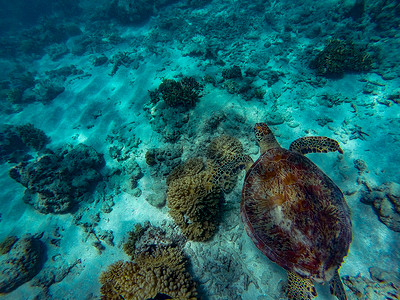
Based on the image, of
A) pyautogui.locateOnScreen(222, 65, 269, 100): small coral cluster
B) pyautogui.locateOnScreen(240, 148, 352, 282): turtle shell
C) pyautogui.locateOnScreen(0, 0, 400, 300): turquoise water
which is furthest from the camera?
pyautogui.locateOnScreen(222, 65, 269, 100): small coral cluster

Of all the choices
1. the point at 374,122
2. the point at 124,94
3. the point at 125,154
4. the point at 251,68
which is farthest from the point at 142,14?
the point at 374,122

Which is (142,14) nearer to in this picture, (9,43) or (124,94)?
(124,94)

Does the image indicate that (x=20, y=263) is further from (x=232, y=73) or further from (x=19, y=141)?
(x=232, y=73)

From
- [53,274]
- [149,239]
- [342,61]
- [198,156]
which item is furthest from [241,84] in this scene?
[53,274]

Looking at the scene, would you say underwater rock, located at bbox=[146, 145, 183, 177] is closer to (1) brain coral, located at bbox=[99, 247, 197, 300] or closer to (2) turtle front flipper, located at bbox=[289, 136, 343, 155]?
(1) brain coral, located at bbox=[99, 247, 197, 300]

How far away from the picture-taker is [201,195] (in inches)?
152

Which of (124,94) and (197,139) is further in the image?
(124,94)

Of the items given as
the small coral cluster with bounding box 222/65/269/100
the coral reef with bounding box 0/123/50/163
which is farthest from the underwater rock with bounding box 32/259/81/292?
the small coral cluster with bounding box 222/65/269/100

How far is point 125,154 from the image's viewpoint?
6215 mm

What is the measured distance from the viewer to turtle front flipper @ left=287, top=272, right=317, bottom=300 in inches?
115

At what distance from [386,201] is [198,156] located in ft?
15.2

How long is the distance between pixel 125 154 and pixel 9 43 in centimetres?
2566

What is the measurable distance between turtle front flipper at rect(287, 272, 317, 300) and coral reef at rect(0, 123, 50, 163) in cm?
1127

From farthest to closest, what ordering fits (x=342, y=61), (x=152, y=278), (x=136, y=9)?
(x=136, y=9) → (x=342, y=61) → (x=152, y=278)
